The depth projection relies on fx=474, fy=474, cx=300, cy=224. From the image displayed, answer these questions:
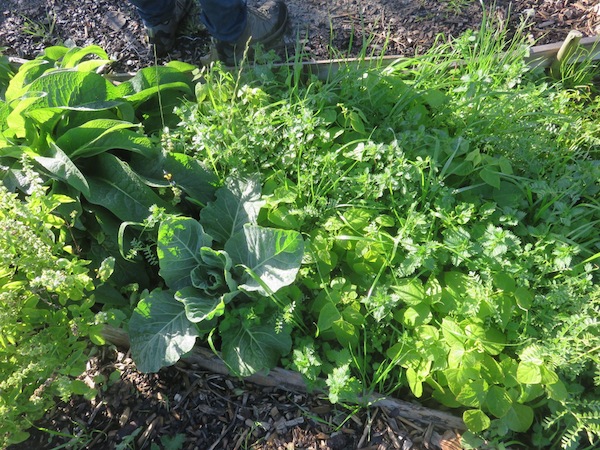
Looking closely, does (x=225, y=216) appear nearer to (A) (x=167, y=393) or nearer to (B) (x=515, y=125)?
(A) (x=167, y=393)

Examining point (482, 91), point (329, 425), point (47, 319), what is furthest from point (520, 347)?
point (47, 319)

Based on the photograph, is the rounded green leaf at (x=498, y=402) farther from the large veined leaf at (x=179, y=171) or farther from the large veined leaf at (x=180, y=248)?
the large veined leaf at (x=179, y=171)

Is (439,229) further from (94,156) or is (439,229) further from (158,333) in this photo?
(94,156)

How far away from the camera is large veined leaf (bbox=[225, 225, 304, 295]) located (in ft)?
6.10

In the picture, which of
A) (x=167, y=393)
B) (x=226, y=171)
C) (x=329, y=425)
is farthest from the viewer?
(x=226, y=171)

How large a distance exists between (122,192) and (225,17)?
3.92 feet

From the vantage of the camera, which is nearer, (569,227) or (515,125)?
(569,227)

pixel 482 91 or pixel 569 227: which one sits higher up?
pixel 482 91

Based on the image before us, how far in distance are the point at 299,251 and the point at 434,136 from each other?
96cm

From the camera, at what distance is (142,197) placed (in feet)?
6.87

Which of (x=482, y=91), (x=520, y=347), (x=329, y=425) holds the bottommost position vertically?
(x=329, y=425)

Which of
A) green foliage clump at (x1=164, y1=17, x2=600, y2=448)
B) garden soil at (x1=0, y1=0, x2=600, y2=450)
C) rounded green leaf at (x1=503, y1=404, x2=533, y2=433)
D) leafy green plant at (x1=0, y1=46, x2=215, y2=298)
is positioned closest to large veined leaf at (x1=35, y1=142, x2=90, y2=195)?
leafy green plant at (x1=0, y1=46, x2=215, y2=298)

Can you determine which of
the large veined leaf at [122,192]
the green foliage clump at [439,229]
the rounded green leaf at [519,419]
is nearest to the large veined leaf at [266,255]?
the green foliage clump at [439,229]

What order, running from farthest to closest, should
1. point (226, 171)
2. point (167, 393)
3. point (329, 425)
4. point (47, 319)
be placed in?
point (226, 171) → point (167, 393) → point (329, 425) → point (47, 319)
